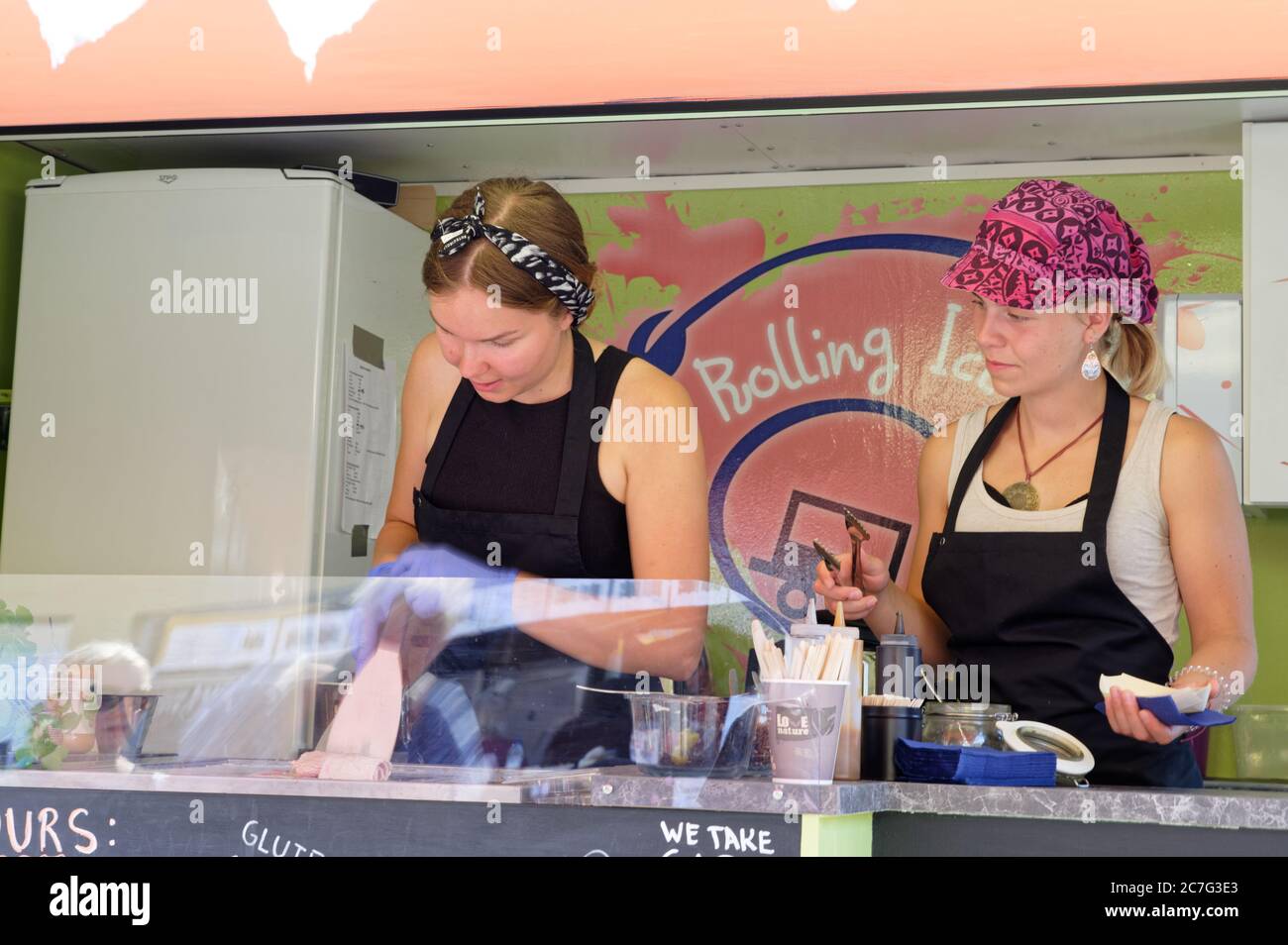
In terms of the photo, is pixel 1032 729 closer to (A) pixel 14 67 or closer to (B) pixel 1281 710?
(B) pixel 1281 710

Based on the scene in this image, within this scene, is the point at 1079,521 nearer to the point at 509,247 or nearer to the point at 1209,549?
the point at 1209,549

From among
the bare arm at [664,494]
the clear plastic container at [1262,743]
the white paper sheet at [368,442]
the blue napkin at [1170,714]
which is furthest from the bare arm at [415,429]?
the clear plastic container at [1262,743]

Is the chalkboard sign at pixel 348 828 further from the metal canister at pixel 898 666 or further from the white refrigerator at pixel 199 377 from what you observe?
the white refrigerator at pixel 199 377

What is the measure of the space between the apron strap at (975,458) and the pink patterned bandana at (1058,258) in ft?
0.80

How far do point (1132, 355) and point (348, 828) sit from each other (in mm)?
1548

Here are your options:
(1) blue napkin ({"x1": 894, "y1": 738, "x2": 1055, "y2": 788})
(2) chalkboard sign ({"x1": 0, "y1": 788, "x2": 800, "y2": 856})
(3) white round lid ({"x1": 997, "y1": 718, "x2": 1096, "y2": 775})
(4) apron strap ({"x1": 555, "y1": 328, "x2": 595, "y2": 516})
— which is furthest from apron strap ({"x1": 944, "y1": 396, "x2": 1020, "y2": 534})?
(2) chalkboard sign ({"x1": 0, "y1": 788, "x2": 800, "y2": 856})

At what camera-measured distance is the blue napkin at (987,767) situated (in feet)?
5.53

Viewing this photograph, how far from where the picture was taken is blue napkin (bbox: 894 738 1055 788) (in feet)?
5.53

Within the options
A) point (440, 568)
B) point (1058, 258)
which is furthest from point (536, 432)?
point (1058, 258)

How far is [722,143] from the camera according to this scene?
368 centimetres

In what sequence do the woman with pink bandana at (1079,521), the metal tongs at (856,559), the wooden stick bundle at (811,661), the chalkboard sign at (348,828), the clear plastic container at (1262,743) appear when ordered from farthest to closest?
the clear plastic container at (1262,743), the woman with pink bandana at (1079,521), the metal tongs at (856,559), the wooden stick bundle at (811,661), the chalkboard sign at (348,828)

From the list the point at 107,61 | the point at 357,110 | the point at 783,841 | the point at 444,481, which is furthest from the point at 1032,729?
the point at 107,61

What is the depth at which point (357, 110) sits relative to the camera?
3332 mm
